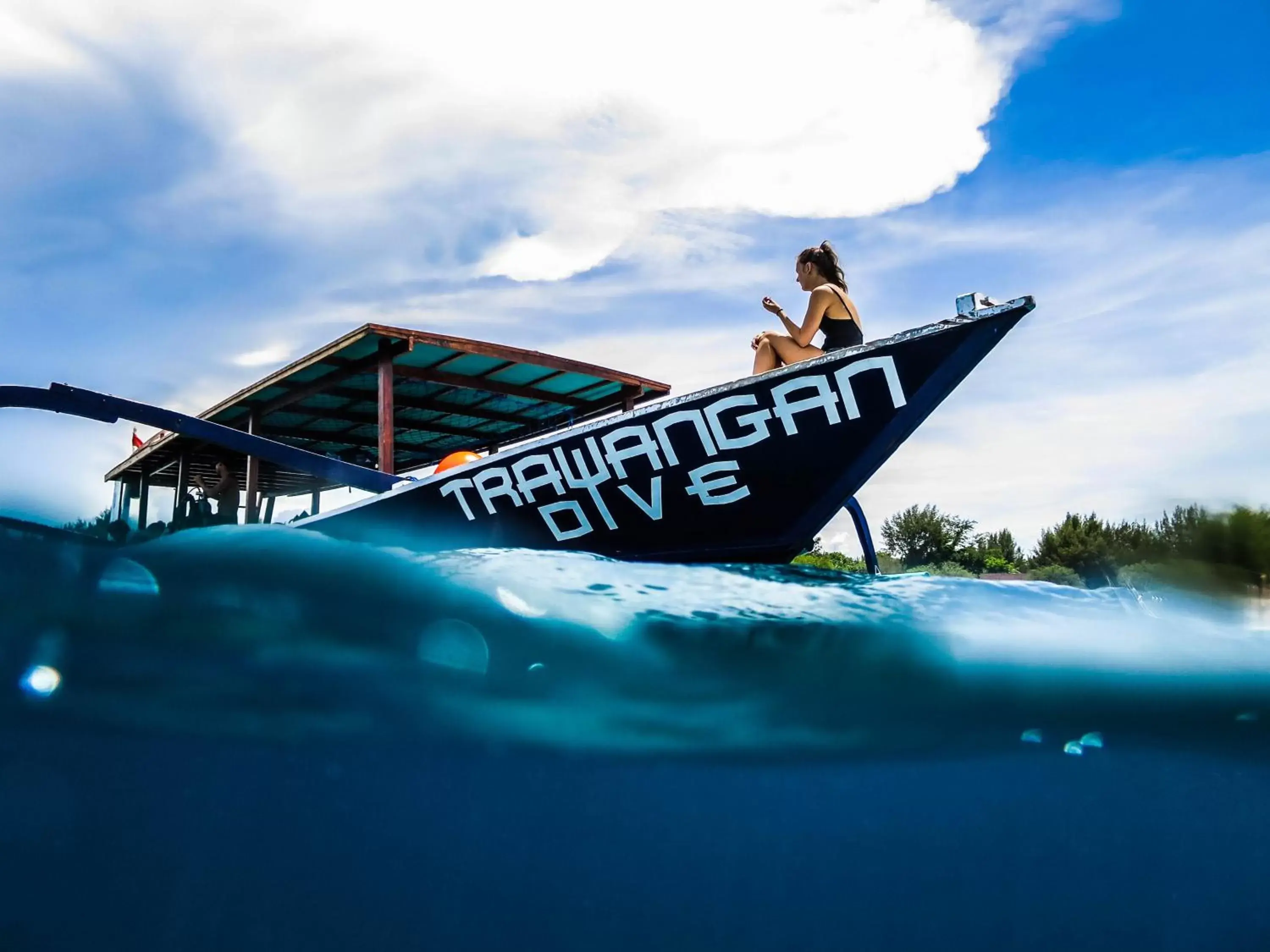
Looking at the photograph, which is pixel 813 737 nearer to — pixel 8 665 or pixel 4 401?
pixel 8 665

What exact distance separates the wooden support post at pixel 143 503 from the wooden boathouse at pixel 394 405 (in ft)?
0.39

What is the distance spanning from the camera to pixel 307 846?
11.3ft

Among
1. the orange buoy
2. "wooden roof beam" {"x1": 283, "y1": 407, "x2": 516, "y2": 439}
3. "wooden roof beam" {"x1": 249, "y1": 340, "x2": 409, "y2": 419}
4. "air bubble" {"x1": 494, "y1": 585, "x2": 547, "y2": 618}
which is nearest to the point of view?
"air bubble" {"x1": 494, "y1": 585, "x2": 547, "y2": 618}

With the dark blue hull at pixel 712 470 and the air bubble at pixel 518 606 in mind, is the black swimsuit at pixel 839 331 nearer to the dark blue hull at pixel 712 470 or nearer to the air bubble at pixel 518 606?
the dark blue hull at pixel 712 470

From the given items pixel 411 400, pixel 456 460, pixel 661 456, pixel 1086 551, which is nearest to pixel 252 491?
pixel 411 400

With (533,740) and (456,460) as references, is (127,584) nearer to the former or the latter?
(533,740)

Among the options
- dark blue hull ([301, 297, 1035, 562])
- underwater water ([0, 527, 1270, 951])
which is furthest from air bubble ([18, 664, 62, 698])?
dark blue hull ([301, 297, 1035, 562])

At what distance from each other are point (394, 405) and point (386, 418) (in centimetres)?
295

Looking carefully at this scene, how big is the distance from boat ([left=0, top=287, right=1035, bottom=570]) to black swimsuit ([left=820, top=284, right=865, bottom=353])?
59 cm

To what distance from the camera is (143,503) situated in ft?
35.6

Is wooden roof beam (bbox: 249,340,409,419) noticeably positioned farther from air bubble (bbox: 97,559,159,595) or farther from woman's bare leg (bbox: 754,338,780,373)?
air bubble (bbox: 97,559,159,595)

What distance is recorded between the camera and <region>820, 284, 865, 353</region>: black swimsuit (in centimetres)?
439

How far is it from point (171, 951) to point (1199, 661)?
586 cm

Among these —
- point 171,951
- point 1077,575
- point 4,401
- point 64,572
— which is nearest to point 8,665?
point 64,572
